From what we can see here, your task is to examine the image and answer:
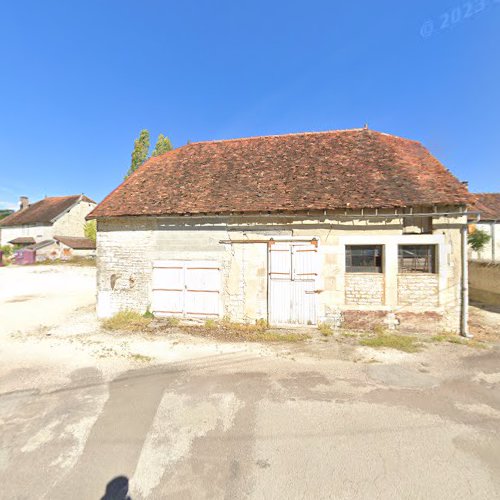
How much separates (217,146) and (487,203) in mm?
27677

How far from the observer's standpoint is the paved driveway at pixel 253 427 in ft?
9.57

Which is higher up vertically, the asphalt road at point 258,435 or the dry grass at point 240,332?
the dry grass at point 240,332

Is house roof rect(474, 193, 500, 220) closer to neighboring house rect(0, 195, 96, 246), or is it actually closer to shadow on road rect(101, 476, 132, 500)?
shadow on road rect(101, 476, 132, 500)

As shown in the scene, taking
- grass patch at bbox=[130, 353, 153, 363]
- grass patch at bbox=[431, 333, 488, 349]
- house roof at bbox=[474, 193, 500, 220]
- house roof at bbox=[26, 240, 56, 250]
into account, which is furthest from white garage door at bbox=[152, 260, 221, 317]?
house roof at bbox=[26, 240, 56, 250]

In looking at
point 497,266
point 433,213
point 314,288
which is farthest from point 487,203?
point 314,288

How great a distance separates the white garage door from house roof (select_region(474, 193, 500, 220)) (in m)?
26.1

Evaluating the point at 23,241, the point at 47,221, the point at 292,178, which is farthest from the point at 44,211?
the point at 292,178

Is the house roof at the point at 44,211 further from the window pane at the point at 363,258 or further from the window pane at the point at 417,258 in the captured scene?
the window pane at the point at 417,258

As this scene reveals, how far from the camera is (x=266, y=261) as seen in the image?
26.8 feet

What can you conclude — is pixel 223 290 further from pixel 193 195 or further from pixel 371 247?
pixel 371 247

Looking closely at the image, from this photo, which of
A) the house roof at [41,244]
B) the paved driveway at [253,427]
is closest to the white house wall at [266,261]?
the paved driveway at [253,427]

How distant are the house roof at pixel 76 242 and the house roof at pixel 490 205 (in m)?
44.4

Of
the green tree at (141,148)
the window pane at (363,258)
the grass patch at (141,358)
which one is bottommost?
the grass patch at (141,358)

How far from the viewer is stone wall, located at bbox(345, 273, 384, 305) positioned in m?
7.68
